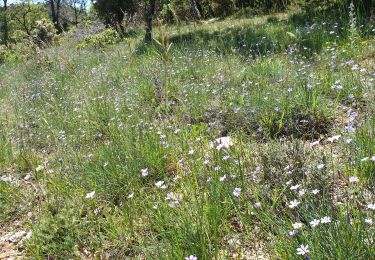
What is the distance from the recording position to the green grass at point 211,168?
2.05 m

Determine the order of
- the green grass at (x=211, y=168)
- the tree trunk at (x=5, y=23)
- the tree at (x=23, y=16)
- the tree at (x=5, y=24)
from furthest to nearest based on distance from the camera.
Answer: the tree at (x=23, y=16) < the tree trunk at (x=5, y=23) < the tree at (x=5, y=24) < the green grass at (x=211, y=168)

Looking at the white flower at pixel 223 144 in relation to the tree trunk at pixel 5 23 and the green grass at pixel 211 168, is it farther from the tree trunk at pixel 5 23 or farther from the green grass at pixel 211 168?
the tree trunk at pixel 5 23

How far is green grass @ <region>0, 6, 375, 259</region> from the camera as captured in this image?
6.73 feet

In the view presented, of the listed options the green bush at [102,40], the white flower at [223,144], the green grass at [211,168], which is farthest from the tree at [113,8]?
the white flower at [223,144]

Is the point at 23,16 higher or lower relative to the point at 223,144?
higher

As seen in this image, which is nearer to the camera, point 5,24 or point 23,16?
point 5,24

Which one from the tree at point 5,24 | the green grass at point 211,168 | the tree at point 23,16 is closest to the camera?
the green grass at point 211,168

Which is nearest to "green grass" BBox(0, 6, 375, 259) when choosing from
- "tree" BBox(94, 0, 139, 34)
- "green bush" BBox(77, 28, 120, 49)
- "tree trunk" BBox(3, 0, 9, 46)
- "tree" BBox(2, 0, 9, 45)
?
"green bush" BBox(77, 28, 120, 49)

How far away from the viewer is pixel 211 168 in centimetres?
267

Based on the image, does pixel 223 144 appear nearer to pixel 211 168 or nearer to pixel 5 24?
pixel 211 168

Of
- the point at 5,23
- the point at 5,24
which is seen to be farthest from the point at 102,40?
the point at 5,24

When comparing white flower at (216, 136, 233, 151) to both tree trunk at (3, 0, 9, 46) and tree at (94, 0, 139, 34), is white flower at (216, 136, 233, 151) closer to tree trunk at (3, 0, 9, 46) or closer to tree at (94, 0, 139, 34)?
tree at (94, 0, 139, 34)

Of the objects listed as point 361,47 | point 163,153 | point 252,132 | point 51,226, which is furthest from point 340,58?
point 51,226

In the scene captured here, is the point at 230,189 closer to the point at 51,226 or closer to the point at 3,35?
→ the point at 51,226
